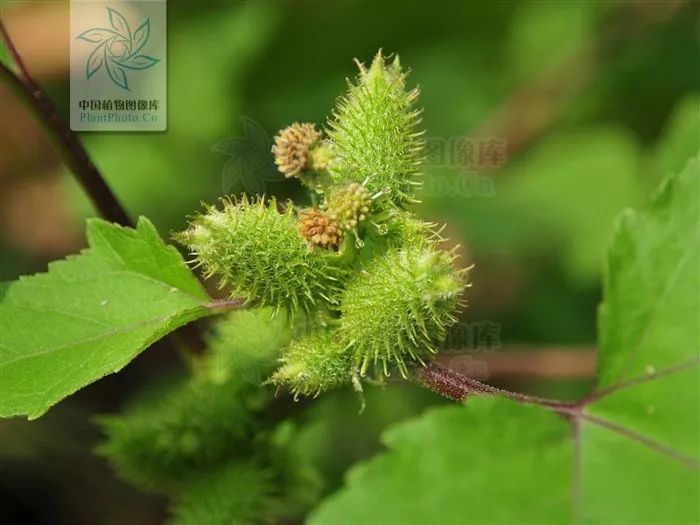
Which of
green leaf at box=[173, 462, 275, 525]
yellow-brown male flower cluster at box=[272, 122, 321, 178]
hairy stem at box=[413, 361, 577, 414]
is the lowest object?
green leaf at box=[173, 462, 275, 525]

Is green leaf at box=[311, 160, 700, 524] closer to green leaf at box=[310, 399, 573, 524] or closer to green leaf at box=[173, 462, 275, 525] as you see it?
green leaf at box=[310, 399, 573, 524]

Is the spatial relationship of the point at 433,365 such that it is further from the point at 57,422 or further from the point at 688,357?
the point at 57,422

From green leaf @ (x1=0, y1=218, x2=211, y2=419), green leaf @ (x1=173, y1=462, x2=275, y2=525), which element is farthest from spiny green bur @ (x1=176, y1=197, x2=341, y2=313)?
green leaf @ (x1=173, y1=462, x2=275, y2=525)

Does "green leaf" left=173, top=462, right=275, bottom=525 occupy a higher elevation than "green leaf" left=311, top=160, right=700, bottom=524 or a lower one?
lower

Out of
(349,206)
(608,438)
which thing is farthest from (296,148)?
(608,438)

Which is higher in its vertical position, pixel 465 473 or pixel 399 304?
pixel 399 304

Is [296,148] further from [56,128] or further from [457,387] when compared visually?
[56,128]

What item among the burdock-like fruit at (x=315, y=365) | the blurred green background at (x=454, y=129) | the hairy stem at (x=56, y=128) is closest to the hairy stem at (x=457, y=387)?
the burdock-like fruit at (x=315, y=365)
